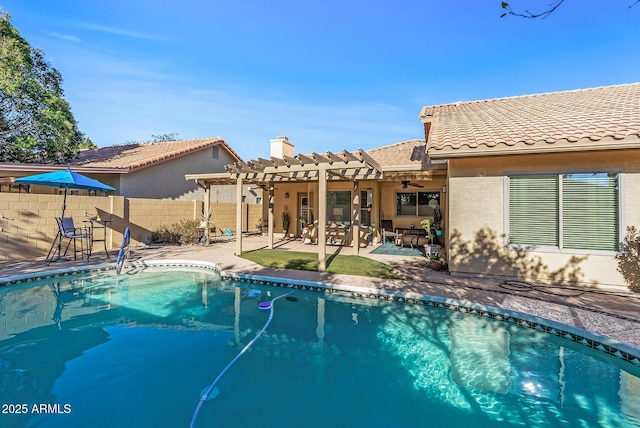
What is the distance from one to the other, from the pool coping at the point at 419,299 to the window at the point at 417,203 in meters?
9.52

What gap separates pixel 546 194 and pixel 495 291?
2955mm

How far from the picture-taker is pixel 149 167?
17.8 m

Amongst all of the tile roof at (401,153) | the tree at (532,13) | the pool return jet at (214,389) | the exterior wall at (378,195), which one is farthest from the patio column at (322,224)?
the tree at (532,13)

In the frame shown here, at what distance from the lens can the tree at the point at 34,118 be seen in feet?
56.1

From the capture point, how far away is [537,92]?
46.7 feet

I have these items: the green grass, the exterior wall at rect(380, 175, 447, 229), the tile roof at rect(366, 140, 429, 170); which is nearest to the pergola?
the green grass

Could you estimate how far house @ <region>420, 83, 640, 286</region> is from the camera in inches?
293

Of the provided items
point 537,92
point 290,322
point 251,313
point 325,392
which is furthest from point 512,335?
point 537,92

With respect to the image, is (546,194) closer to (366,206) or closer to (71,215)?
(366,206)

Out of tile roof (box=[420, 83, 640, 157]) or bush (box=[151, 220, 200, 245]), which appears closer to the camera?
tile roof (box=[420, 83, 640, 157])

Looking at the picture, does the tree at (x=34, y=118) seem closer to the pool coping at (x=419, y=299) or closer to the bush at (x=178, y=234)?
the bush at (x=178, y=234)

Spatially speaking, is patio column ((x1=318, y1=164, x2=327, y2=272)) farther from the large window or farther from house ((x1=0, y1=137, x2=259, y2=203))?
house ((x1=0, y1=137, x2=259, y2=203))

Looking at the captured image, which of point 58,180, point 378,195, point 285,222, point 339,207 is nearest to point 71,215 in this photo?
point 58,180

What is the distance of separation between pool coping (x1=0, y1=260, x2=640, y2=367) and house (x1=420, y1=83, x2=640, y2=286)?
2461mm
